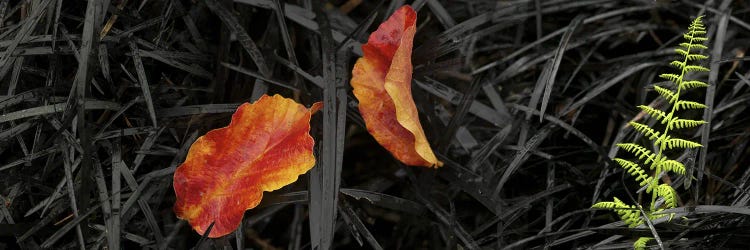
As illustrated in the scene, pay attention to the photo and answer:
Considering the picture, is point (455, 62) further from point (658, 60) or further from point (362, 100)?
point (658, 60)

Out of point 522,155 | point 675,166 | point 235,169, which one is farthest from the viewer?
point 522,155

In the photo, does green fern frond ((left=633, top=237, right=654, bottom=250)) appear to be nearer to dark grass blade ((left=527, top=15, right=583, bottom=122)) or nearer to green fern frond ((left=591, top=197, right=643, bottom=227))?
green fern frond ((left=591, top=197, right=643, bottom=227))

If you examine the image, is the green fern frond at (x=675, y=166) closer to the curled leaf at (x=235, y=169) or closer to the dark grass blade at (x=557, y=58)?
the dark grass blade at (x=557, y=58)

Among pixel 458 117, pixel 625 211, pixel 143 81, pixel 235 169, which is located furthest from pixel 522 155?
pixel 143 81

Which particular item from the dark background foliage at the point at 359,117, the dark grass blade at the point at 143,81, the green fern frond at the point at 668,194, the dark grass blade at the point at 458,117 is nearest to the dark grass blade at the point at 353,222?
the dark background foliage at the point at 359,117

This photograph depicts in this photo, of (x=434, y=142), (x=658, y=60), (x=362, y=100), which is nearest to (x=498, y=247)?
(x=434, y=142)

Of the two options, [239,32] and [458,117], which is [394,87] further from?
[239,32]
